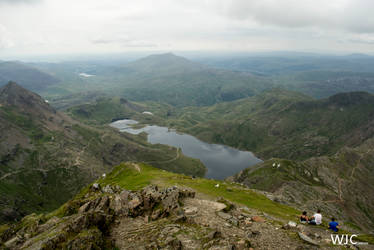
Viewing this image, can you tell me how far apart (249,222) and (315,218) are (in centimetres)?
1147

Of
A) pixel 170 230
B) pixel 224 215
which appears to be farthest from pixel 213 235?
pixel 224 215

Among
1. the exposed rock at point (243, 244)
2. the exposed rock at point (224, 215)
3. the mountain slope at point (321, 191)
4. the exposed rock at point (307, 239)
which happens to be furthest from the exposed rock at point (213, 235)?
the mountain slope at point (321, 191)

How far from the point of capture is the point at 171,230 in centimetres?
3192

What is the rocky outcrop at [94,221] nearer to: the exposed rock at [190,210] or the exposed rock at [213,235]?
the exposed rock at [190,210]

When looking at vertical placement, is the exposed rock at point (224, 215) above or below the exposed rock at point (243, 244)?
below

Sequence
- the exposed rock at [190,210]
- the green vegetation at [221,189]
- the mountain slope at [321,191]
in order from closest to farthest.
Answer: the exposed rock at [190,210] < the green vegetation at [221,189] < the mountain slope at [321,191]

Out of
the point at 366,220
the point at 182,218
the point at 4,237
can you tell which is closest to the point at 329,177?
the point at 366,220

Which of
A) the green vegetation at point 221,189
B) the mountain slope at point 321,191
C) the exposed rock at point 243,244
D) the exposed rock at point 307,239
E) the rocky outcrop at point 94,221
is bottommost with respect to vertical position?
the mountain slope at point 321,191

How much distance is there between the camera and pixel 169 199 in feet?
137

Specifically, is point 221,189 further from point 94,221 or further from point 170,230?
point 94,221

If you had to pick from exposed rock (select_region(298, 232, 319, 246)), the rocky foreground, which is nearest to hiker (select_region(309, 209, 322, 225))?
the rocky foreground

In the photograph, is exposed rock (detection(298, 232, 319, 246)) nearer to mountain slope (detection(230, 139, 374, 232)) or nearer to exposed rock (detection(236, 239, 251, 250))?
exposed rock (detection(236, 239, 251, 250))

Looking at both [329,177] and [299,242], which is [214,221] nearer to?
[299,242]

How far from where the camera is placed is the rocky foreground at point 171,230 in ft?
95.2
